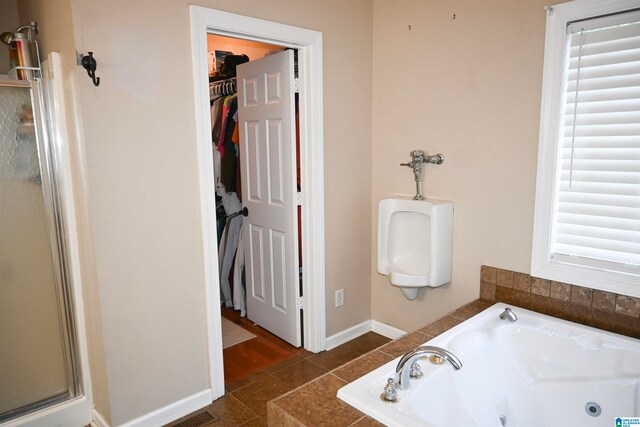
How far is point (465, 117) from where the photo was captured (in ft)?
8.02

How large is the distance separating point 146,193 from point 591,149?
6.81 ft

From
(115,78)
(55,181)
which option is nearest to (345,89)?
(115,78)

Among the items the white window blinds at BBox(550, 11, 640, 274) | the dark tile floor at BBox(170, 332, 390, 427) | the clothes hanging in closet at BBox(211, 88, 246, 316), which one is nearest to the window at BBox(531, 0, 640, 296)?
the white window blinds at BBox(550, 11, 640, 274)

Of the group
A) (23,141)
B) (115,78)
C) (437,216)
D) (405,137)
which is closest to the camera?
(115,78)

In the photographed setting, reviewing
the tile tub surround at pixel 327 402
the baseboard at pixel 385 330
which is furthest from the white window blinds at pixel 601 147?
the baseboard at pixel 385 330

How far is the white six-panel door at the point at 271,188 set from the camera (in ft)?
9.06

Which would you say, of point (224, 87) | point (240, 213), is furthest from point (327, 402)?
point (224, 87)

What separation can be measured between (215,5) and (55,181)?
1.15 m

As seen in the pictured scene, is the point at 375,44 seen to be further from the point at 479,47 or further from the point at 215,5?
the point at 215,5

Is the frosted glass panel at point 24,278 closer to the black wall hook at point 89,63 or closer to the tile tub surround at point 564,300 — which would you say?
the black wall hook at point 89,63

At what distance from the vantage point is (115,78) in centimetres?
188

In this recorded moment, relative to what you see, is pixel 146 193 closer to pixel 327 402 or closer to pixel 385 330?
pixel 327 402

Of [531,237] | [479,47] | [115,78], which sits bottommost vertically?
[531,237]

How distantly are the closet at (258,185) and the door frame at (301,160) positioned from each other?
10 centimetres
